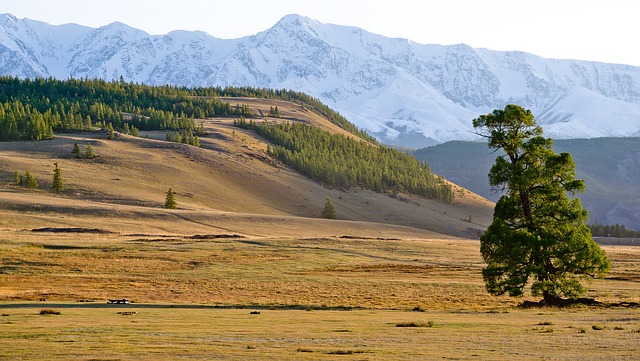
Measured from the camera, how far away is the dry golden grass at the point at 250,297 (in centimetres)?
2764

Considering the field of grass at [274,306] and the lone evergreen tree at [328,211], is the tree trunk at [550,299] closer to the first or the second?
the field of grass at [274,306]

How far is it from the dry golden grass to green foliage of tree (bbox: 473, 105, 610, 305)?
299 cm

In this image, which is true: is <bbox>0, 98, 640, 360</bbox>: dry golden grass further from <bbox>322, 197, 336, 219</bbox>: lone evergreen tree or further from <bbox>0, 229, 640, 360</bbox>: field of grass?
<bbox>322, 197, 336, 219</bbox>: lone evergreen tree

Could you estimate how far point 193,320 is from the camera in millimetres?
38906

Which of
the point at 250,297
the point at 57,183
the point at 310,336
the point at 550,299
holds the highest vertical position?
the point at 57,183

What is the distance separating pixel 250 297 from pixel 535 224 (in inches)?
802

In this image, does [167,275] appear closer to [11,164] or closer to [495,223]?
[495,223]

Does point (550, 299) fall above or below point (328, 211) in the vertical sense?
below

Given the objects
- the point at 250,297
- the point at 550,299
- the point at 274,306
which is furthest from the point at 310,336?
the point at 250,297

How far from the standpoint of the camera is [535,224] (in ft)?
169

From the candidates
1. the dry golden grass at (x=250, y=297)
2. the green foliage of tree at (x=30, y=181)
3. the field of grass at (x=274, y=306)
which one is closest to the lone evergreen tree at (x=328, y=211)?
the dry golden grass at (x=250, y=297)

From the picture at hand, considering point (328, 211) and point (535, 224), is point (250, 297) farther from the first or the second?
point (328, 211)

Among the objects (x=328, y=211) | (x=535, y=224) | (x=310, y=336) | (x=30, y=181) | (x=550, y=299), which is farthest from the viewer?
(x=328, y=211)

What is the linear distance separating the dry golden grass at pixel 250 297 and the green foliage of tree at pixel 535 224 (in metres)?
2.99
